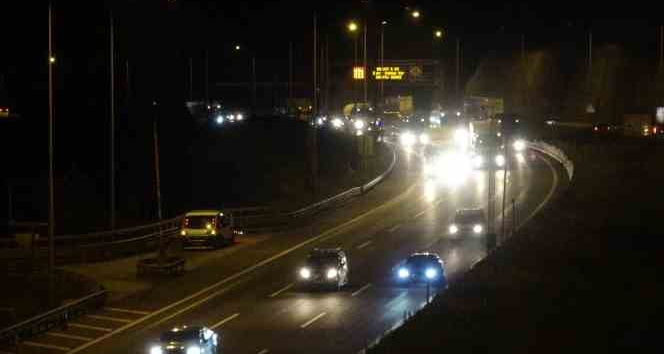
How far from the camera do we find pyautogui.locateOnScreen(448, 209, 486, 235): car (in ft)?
176

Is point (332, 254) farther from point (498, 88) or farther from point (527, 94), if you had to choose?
point (498, 88)

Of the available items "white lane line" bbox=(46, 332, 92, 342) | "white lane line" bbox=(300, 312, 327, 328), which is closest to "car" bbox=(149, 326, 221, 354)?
"white lane line" bbox=(46, 332, 92, 342)

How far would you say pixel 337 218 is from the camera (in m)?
60.2

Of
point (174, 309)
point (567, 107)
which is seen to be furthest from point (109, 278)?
point (567, 107)

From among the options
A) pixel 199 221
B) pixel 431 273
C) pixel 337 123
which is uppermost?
pixel 337 123

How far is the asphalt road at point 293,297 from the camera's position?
1212 inches

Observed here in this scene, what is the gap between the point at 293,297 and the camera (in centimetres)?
3791

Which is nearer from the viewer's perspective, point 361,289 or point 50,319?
point 50,319

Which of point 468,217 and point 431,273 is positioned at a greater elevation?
point 468,217

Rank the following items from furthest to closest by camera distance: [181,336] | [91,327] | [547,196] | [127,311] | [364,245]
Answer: [547,196] < [364,245] < [127,311] < [91,327] < [181,336]

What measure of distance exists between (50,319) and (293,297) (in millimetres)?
8595

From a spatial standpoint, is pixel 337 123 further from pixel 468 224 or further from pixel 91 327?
pixel 91 327

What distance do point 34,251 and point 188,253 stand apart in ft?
34.2

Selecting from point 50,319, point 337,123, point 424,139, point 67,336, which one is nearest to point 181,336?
point 67,336
